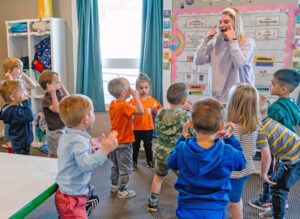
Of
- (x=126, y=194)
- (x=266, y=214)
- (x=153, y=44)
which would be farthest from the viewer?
(x=153, y=44)

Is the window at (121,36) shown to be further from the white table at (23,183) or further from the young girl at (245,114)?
the white table at (23,183)

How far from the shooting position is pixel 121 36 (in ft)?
11.7

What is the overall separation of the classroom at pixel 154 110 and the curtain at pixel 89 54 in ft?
0.04

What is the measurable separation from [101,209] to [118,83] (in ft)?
3.44

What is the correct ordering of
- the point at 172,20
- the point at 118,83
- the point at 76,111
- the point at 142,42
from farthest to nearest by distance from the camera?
the point at 142,42, the point at 172,20, the point at 118,83, the point at 76,111

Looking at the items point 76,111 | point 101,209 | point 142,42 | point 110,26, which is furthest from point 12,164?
point 110,26

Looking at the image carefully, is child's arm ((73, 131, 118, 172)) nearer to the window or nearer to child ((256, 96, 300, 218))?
child ((256, 96, 300, 218))

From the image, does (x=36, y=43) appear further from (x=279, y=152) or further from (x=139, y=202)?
(x=279, y=152)

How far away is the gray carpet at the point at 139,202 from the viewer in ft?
6.91

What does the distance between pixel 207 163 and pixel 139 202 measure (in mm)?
1314

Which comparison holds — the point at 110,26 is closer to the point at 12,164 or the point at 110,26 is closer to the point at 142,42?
the point at 142,42

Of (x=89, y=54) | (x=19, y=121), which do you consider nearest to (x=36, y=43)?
(x=89, y=54)

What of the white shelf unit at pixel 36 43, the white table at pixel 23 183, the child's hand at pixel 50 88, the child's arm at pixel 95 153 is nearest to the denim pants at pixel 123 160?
the child's hand at pixel 50 88

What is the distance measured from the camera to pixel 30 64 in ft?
11.6
